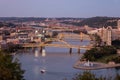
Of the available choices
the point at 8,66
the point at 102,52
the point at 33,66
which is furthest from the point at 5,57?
the point at 102,52

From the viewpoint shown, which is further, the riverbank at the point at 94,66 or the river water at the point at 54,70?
the riverbank at the point at 94,66

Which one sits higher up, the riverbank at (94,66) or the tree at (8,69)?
the tree at (8,69)

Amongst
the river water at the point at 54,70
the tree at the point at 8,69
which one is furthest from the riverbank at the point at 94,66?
the tree at the point at 8,69

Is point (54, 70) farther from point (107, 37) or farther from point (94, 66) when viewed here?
point (107, 37)

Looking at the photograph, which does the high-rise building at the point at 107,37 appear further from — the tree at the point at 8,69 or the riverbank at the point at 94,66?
the tree at the point at 8,69

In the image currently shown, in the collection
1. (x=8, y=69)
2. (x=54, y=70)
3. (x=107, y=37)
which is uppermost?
(x=8, y=69)

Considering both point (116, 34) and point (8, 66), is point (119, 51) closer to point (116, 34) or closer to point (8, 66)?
point (116, 34)

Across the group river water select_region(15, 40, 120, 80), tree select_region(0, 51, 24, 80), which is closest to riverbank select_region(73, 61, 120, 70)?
river water select_region(15, 40, 120, 80)

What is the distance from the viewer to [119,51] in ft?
50.1

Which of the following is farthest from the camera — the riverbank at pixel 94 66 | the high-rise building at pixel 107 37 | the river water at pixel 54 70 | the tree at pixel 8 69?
the high-rise building at pixel 107 37

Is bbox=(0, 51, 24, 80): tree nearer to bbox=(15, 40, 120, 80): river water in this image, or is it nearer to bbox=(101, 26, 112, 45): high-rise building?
bbox=(15, 40, 120, 80): river water

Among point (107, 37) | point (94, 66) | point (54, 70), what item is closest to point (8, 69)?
point (54, 70)

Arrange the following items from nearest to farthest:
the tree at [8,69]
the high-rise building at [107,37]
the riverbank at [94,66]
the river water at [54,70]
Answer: the tree at [8,69] < the river water at [54,70] < the riverbank at [94,66] < the high-rise building at [107,37]

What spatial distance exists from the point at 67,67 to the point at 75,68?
0.20m
